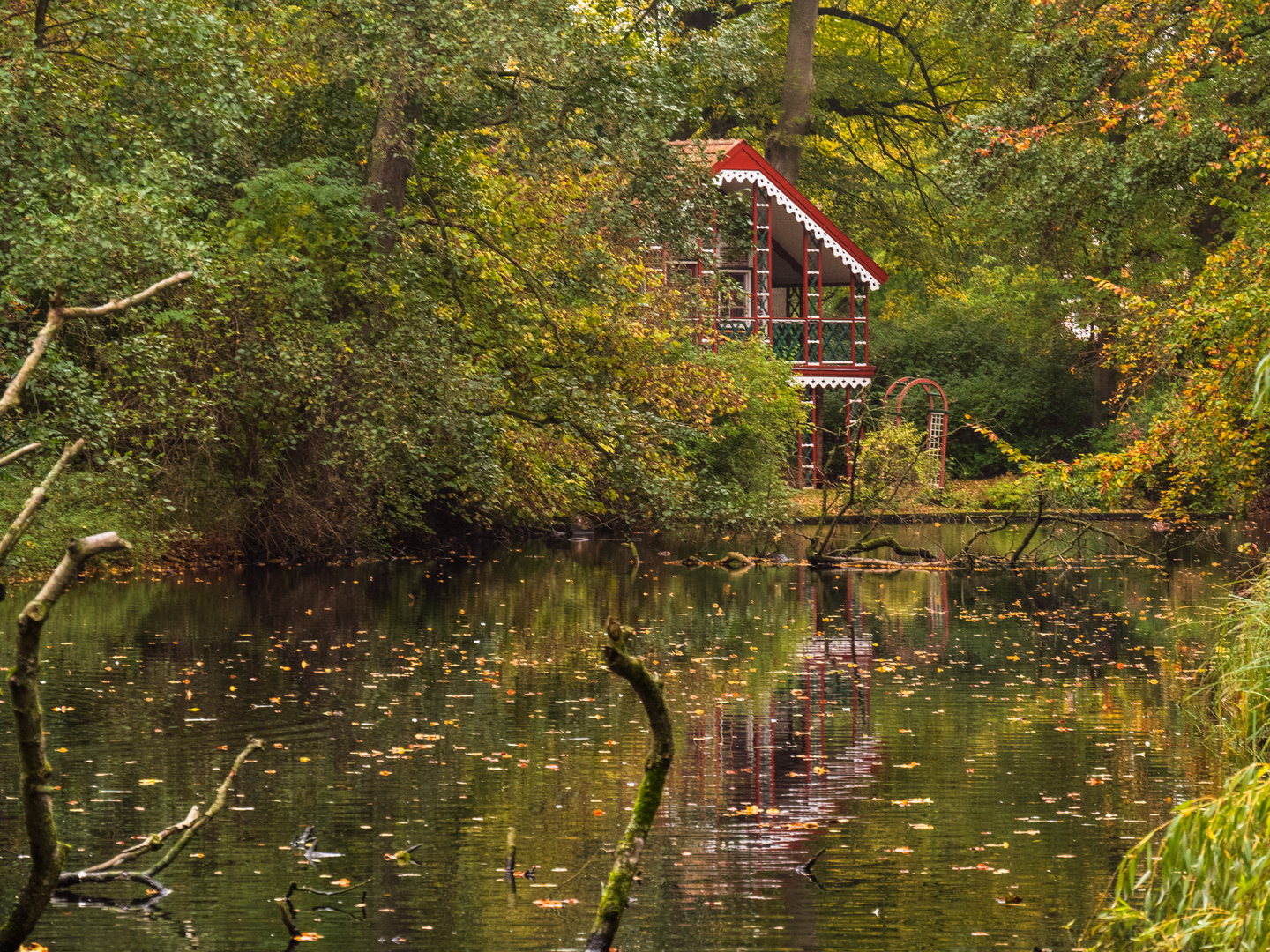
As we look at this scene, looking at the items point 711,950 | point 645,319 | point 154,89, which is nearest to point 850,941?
point 711,950

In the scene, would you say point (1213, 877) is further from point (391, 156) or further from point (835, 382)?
point (835, 382)

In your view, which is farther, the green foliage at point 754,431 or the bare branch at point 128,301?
the green foliage at point 754,431

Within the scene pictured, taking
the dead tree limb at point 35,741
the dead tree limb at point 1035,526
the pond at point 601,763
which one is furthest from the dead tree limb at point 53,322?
the dead tree limb at point 1035,526

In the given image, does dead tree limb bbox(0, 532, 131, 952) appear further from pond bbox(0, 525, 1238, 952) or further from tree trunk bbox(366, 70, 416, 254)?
tree trunk bbox(366, 70, 416, 254)

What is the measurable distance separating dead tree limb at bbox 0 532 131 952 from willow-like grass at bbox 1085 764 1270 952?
10.6 ft

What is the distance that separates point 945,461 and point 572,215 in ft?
62.5

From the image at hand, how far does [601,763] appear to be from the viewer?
10.1 metres

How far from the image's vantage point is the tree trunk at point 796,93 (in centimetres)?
3831

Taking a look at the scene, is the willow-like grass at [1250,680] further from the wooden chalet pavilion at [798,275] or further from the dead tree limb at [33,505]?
the wooden chalet pavilion at [798,275]

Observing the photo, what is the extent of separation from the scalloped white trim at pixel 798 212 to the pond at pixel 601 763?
17.9 m

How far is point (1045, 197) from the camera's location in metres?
25.5

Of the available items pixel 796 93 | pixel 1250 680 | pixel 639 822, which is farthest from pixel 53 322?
pixel 796 93

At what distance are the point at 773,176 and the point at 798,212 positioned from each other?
48.1 inches

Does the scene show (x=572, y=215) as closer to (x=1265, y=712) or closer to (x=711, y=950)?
(x=1265, y=712)
